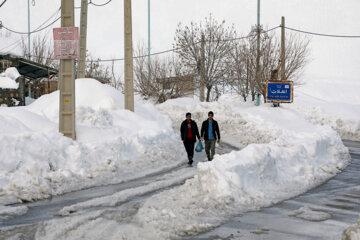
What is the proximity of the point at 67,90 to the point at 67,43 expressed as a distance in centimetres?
127

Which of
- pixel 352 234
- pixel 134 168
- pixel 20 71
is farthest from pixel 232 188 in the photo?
pixel 20 71

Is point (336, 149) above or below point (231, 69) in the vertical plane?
below

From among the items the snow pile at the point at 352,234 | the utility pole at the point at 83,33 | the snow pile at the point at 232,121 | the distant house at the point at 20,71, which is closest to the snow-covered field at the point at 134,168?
the utility pole at the point at 83,33

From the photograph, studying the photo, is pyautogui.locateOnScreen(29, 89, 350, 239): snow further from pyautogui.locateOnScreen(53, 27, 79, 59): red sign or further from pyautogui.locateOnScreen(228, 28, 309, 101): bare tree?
Result: pyautogui.locateOnScreen(228, 28, 309, 101): bare tree

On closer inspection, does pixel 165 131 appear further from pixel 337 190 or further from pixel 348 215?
pixel 348 215

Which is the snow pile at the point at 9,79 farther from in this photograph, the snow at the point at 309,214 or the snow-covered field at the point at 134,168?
the snow at the point at 309,214

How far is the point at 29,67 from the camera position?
2744cm

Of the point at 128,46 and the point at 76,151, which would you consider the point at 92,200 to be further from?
the point at 128,46

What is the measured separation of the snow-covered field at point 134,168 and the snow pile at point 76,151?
22mm

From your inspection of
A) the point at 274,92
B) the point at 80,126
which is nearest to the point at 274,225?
the point at 80,126

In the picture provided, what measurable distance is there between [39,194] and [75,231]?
299 centimetres

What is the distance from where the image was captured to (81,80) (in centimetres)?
1897

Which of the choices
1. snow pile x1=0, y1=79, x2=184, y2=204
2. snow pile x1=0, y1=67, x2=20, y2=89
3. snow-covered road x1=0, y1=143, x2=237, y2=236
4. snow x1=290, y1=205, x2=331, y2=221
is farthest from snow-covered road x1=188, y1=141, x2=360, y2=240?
snow pile x1=0, y1=67, x2=20, y2=89

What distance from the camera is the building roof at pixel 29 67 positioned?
82.0 feet
